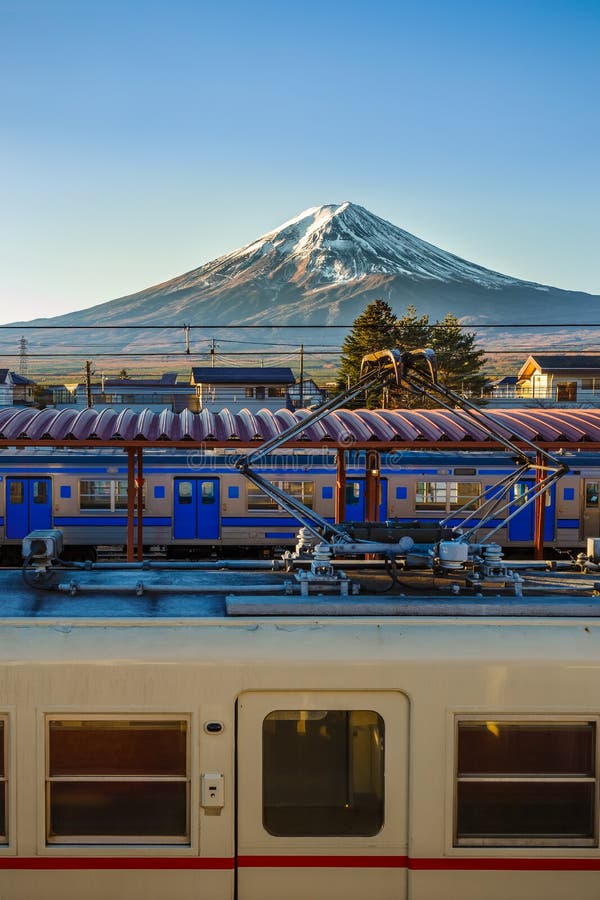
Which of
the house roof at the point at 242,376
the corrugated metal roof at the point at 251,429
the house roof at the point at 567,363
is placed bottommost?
the corrugated metal roof at the point at 251,429

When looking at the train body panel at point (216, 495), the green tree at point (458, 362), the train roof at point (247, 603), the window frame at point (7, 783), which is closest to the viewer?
the window frame at point (7, 783)

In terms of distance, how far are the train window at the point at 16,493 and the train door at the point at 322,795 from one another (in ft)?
54.0

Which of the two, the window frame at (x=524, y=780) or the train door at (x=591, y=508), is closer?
the window frame at (x=524, y=780)

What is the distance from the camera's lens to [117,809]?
4359 mm

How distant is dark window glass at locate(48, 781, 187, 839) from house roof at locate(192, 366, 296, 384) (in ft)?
185

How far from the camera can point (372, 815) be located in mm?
4391

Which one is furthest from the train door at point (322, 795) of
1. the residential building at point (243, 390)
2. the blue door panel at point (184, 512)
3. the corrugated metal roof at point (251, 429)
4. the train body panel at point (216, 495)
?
the residential building at point (243, 390)

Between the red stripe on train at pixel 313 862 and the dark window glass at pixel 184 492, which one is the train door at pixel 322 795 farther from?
the dark window glass at pixel 184 492

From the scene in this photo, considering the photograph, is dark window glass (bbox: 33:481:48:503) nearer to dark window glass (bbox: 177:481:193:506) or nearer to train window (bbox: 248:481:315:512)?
dark window glass (bbox: 177:481:193:506)

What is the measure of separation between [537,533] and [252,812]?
42.7 ft

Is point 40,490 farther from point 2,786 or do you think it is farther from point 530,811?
point 530,811

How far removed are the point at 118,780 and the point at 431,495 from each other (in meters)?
16.5

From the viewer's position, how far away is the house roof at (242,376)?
6116 cm

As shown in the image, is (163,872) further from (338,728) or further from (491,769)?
(491,769)
